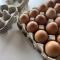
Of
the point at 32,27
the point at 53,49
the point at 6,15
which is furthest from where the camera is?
the point at 6,15

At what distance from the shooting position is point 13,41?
0.82m

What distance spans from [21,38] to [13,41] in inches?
1.8

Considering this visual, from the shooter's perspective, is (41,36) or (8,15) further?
(8,15)

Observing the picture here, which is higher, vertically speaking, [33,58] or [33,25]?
[33,25]

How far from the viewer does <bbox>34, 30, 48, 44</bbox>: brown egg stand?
2.32ft

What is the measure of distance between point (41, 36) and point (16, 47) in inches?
5.9

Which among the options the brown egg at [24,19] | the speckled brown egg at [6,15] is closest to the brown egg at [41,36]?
the brown egg at [24,19]

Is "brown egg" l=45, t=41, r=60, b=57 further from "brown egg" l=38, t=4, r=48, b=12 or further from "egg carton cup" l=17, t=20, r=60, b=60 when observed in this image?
"brown egg" l=38, t=4, r=48, b=12

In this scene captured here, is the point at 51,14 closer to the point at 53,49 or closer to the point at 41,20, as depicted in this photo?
the point at 41,20

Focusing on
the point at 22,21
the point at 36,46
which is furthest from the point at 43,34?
the point at 22,21

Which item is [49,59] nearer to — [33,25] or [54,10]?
[33,25]

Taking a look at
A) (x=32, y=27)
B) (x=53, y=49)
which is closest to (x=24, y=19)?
(x=32, y=27)

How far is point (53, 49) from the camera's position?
646mm

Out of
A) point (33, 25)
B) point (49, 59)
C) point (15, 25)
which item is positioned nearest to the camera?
point (49, 59)
